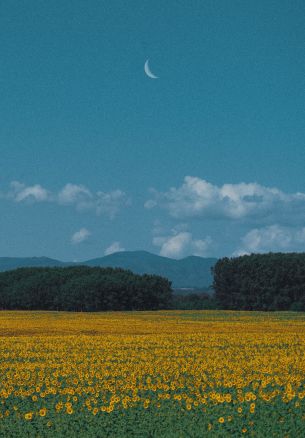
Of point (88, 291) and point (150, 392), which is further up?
point (88, 291)

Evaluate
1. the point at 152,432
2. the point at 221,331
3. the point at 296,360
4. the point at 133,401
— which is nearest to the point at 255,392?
the point at 133,401

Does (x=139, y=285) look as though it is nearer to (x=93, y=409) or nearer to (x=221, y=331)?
(x=221, y=331)

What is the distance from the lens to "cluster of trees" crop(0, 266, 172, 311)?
83.6 meters

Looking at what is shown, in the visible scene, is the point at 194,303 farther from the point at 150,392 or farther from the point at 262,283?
the point at 150,392

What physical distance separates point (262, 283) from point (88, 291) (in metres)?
20.8

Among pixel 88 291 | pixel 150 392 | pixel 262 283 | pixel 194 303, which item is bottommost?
pixel 150 392

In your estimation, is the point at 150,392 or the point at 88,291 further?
the point at 88,291

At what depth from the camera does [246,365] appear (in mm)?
20266

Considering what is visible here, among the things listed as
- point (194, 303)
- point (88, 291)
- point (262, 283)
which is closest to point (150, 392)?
point (88, 291)

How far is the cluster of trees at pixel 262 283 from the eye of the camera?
8362cm

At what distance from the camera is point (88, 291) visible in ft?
274

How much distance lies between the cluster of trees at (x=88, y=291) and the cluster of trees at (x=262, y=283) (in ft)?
26.0

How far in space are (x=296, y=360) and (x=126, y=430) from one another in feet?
32.9

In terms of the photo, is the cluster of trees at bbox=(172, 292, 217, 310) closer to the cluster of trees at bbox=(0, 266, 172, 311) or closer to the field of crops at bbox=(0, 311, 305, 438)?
the cluster of trees at bbox=(0, 266, 172, 311)
